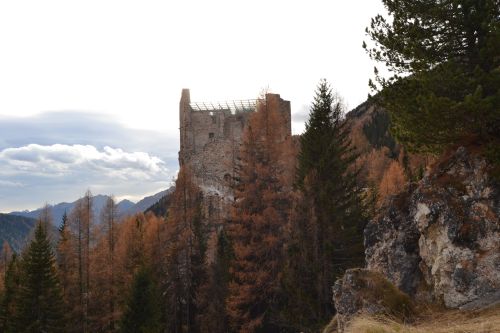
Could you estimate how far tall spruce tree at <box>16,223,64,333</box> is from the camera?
2994cm

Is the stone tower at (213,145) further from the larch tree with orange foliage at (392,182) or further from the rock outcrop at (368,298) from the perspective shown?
the rock outcrop at (368,298)

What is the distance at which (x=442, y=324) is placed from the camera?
29.7 feet

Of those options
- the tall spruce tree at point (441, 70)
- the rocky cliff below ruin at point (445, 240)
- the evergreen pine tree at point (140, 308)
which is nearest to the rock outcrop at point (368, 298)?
the rocky cliff below ruin at point (445, 240)

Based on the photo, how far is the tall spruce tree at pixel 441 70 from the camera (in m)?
10.8

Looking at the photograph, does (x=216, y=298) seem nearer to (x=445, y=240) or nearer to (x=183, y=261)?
(x=183, y=261)

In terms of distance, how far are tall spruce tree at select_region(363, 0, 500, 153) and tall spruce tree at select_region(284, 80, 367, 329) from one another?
31.6 ft

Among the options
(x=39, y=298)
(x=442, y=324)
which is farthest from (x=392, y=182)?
(x=442, y=324)

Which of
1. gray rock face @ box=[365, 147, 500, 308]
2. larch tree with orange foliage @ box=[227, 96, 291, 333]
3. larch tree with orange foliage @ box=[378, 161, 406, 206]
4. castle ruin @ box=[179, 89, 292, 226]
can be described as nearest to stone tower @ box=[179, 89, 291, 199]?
castle ruin @ box=[179, 89, 292, 226]

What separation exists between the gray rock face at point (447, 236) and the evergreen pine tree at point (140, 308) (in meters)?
15.6

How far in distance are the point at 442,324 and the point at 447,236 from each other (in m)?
2.82

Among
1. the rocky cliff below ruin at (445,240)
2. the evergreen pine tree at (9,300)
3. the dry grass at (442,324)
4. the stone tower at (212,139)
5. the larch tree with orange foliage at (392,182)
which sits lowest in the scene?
the evergreen pine tree at (9,300)

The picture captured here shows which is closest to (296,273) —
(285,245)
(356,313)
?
(285,245)

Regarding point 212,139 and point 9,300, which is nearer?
point 9,300

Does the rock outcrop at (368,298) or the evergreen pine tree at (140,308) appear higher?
the rock outcrop at (368,298)
